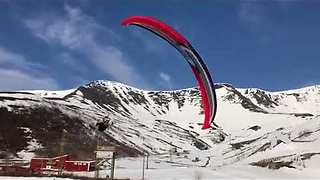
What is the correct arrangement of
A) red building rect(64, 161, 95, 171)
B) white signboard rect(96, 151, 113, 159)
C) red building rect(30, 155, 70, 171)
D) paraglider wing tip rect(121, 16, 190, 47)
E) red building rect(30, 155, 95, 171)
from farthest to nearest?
red building rect(64, 161, 95, 171) → red building rect(30, 155, 95, 171) → red building rect(30, 155, 70, 171) → white signboard rect(96, 151, 113, 159) → paraglider wing tip rect(121, 16, 190, 47)

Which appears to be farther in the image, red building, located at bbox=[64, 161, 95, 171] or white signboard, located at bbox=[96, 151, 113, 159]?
red building, located at bbox=[64, 161, 95, 171]

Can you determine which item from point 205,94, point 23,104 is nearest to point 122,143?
point 23,104

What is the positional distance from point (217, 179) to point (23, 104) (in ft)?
482

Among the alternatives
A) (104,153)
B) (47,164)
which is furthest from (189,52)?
(47,164)

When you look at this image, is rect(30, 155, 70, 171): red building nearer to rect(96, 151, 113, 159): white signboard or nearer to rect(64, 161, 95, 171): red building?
rect(64, 161, 95, 171): red building

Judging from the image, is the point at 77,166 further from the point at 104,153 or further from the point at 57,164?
the point at 104,153

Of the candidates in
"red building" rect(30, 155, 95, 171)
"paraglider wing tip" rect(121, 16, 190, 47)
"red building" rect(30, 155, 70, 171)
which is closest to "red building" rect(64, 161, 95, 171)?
"red building" rect(30, 155, 95, 171)

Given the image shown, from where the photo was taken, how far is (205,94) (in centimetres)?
2728

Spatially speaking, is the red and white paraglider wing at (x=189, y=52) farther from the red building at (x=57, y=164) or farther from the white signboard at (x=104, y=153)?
the red building at (x=57, y=164)

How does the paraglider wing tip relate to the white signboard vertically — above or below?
above

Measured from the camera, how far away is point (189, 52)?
85.7 ft

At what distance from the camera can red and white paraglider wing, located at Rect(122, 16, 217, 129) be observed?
25719 mm

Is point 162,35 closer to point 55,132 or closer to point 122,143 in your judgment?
point 55,132

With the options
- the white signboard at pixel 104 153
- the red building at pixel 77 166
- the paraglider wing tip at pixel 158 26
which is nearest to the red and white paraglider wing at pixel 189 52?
the paraglider wing tip at pixel 158 26
